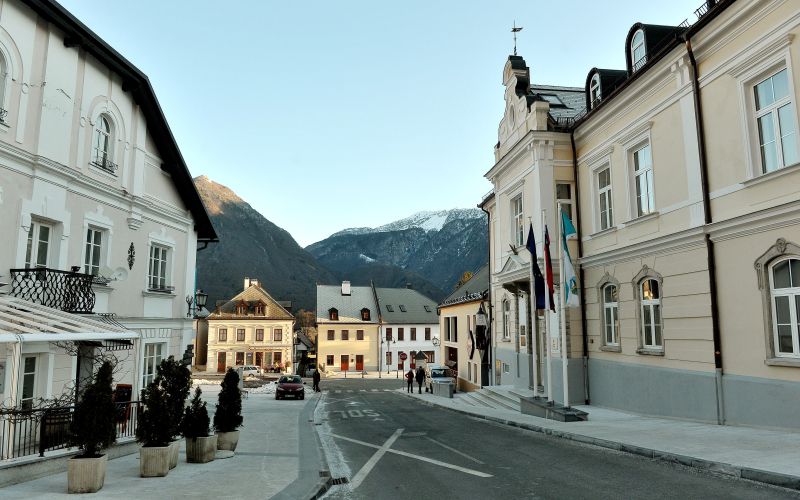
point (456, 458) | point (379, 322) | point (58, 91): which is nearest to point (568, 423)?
point (456, 458)

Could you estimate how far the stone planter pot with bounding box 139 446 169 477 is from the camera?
29.4 ft

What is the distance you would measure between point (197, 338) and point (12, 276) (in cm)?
6263

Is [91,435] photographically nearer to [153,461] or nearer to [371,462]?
[153,461]

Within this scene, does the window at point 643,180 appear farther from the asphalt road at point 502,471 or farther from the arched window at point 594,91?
the asphalt road at point 502,471

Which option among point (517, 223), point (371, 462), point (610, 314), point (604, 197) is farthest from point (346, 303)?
point (371, 462)

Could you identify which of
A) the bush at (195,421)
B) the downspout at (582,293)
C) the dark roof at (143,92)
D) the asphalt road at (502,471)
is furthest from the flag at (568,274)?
the dark roof at (143,92)

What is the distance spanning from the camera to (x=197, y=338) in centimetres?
7012

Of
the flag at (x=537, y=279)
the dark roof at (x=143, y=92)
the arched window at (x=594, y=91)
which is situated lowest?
the flag at (x=537, y=279)

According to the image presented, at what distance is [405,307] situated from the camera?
7219 centimetres

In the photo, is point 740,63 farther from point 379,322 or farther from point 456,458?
point 379,322

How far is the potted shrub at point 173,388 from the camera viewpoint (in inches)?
366

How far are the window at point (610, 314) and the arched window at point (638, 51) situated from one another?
7168 millimetres

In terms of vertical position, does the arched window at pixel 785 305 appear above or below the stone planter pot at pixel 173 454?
above

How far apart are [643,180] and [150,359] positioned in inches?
654
